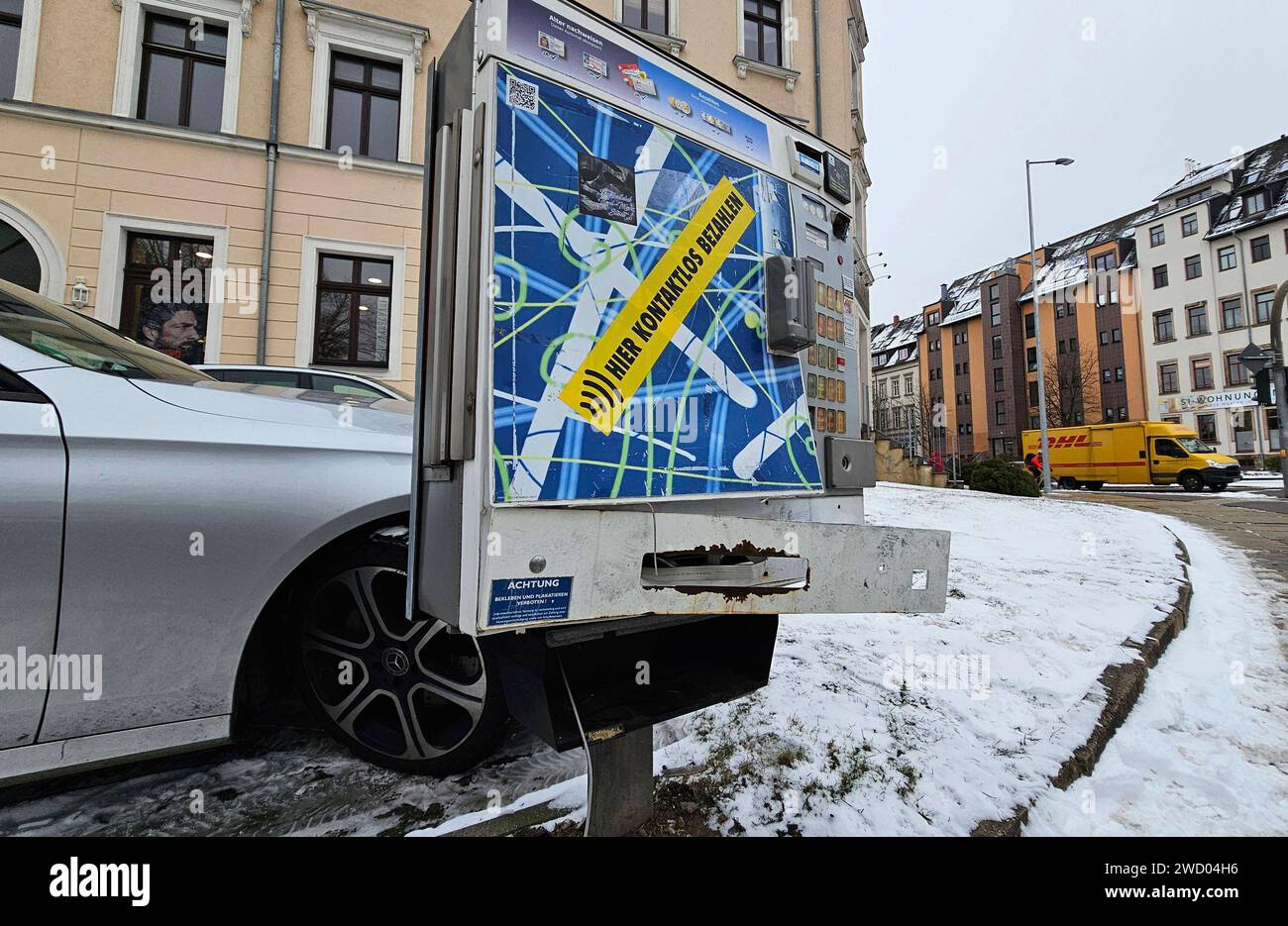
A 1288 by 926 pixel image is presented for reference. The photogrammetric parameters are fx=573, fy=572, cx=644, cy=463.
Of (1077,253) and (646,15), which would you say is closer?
(646,15)

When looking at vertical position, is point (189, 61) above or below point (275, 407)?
above

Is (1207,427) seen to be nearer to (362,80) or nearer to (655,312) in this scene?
(362,80)

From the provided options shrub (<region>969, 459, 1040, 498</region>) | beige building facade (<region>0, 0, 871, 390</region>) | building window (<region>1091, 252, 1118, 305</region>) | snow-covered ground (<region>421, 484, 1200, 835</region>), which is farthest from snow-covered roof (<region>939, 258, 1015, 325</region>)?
snow-covered ground (<region>421, 484, 1200, 835</region>)

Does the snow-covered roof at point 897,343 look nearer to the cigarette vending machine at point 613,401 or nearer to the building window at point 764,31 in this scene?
the building window at point 764,31

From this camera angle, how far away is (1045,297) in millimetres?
40438

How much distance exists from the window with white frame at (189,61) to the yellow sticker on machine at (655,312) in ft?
36.1

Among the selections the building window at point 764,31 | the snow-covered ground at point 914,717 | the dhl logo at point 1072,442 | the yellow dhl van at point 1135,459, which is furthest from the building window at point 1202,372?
the snow-covered ground at point 914,717

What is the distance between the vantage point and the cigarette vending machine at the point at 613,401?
1.19 metres

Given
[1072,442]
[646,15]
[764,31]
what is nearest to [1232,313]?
[1072,442]

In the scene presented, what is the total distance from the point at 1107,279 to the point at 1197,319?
6.33 meters

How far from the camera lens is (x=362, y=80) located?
983cm

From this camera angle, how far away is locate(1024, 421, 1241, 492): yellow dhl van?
65.0ft
